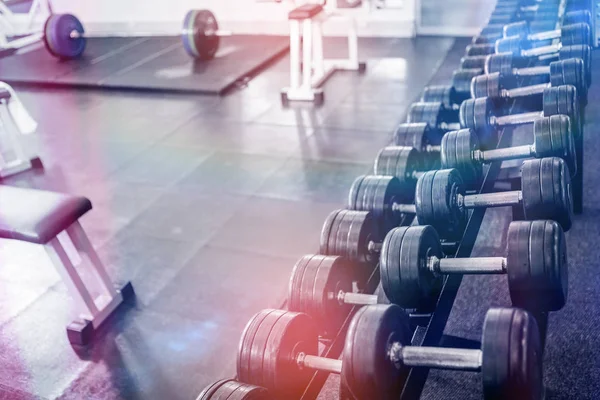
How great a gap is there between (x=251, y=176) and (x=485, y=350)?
87.4 inches

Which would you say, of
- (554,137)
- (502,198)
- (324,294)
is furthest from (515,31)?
(324,294)

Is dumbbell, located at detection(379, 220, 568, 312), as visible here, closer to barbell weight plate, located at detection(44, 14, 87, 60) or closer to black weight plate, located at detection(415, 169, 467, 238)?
black weight plate, located at detection(415, 169, 467, 238)

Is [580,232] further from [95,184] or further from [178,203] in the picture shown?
[95,184]

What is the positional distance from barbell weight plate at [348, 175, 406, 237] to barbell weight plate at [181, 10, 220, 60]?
361 cm

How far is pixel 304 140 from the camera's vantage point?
138 inches

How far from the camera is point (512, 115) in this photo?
2143 mm

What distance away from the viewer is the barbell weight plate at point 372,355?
1.06 m

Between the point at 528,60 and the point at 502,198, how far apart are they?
5.15 ft

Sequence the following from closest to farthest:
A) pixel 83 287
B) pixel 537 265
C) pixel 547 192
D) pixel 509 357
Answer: pixel 509 357 < pixel 537 265 < pixel 547 192 < pixel 83 287

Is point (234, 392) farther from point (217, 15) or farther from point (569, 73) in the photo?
point (217, 15)

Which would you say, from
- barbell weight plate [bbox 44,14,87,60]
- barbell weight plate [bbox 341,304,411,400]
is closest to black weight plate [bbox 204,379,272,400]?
barbell weight plate [bbox 341,304,411,400]

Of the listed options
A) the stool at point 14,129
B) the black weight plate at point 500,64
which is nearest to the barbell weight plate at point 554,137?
the black weight plate at point 500,64

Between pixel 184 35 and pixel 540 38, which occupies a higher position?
pixel 540 38

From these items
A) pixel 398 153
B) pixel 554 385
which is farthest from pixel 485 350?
pixel 398 153
